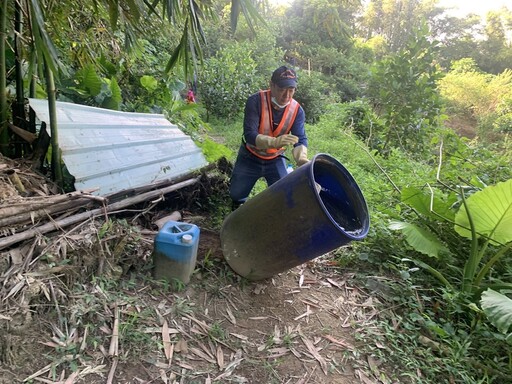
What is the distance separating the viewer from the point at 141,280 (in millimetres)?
2408

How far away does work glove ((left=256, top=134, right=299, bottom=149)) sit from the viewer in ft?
9.57

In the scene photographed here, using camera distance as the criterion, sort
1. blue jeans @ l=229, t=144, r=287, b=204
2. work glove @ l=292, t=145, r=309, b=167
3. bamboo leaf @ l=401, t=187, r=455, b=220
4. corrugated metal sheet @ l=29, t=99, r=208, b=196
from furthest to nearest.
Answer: blue jeans @ l=229, t=144, r=287, b=204
bamboo leaf @ l=401, t=187, r=455, b=220
work glove @ l=292, t=145, r=309, b=167
corrugated metal sheet @ l=29, t=99, r=208, b=196

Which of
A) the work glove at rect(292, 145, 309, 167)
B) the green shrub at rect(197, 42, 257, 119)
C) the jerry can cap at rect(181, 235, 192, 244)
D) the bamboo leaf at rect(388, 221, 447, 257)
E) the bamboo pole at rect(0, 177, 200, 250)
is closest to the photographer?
the bamboo pole at rect(0, 177, 200, 250)

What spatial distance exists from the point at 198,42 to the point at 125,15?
2.45 ft

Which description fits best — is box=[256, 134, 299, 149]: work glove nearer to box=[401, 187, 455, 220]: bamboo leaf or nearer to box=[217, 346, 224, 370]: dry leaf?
box=[401, 187, 455, 220]: bamboo leaf

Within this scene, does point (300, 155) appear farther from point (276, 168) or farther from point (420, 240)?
point (420, 240)

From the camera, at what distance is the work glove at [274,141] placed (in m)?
2.92

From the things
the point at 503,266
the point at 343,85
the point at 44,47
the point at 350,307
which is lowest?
the point at 343,85

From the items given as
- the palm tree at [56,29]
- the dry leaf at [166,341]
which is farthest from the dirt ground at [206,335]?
the palm tree at [56,29]

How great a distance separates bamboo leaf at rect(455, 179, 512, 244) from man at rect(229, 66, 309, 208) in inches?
56.7

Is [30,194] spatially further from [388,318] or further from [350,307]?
[388,318]

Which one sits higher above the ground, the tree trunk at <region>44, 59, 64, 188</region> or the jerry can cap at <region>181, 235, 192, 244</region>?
the tree trunk at <region>44, 59, 64, 188</region>

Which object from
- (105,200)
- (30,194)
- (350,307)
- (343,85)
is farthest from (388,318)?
(343,85)

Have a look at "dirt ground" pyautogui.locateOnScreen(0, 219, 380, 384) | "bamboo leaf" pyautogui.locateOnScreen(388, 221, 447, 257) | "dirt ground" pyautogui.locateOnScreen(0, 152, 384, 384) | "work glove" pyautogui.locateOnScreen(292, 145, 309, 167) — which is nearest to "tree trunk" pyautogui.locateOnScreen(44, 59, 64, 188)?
"dirt ground" pyautogui.locateOnScreen(0, 152, 384, 384)
